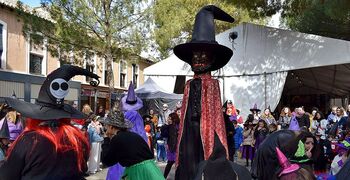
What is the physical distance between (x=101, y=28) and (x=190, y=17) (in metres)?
11.1

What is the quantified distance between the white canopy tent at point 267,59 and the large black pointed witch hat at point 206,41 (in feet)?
33.6

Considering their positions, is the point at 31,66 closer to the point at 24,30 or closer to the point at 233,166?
the point at 24,30

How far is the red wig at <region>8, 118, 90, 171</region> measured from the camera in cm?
305

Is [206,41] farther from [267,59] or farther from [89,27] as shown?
[89,27]

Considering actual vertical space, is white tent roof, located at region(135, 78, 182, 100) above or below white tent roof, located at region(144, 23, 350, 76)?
below

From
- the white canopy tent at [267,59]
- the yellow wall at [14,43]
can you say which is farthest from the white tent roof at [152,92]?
the yellow wall at [14,43]

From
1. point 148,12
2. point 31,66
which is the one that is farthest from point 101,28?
point 31,66

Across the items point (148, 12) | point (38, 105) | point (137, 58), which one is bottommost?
point (38, 105)

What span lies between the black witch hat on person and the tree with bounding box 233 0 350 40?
33.2ft

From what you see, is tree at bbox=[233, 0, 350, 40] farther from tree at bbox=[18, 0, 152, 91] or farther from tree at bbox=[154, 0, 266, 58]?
tree at bbox=[18, 0, 152, 91]

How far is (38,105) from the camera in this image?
125 inches

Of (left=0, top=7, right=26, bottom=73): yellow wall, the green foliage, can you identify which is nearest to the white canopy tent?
the green foliage

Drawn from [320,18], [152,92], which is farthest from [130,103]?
[320,18]

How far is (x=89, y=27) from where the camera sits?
→ 18250mm
